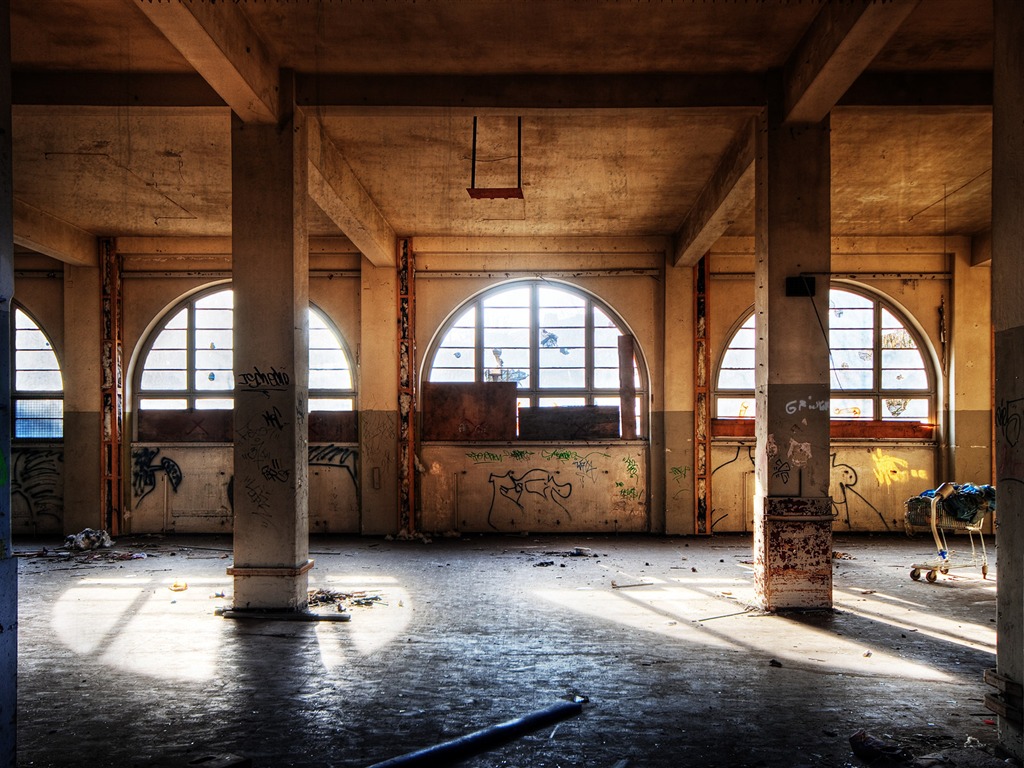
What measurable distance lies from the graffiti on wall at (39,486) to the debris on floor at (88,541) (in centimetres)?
148

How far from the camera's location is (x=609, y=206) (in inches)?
411

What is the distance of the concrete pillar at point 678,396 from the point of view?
11984 millimetres

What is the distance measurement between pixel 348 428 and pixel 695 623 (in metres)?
7.33

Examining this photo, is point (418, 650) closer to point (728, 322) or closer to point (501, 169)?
point (501, 169)

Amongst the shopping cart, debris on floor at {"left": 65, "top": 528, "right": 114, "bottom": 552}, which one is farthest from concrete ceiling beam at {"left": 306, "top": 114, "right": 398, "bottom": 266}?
the shopping cart

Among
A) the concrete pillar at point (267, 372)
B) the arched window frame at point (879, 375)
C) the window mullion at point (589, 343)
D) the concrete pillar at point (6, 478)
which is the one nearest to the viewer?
the concrete pillar at point (6, 478)

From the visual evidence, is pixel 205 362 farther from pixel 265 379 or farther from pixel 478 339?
pixel 265 379

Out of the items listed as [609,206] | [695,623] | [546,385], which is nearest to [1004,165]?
[695,623]

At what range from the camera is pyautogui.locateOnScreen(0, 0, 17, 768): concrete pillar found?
313 cm

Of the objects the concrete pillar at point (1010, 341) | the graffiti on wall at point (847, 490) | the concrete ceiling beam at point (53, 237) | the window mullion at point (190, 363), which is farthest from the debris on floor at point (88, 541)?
the graffiti on wall at point (847, 490)

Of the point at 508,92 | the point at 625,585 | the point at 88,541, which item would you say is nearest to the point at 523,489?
the point at 625,585

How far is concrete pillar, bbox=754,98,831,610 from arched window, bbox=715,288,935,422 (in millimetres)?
5567

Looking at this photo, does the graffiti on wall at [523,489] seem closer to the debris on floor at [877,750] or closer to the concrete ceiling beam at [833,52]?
the concrete ceiling beam at [833,52]

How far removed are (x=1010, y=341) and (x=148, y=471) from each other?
12.1m
